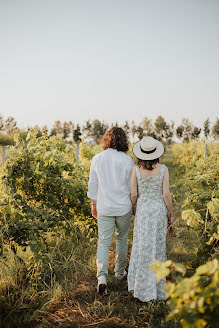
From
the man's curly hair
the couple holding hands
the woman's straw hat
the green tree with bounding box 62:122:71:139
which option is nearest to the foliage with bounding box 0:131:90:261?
the couple holding hands

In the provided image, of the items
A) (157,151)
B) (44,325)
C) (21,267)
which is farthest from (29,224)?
(157,151)

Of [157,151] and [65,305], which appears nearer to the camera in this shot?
[65,305]

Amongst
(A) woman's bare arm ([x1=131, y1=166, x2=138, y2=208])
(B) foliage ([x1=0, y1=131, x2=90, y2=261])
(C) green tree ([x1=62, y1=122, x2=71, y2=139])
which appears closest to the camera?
(B) foliage ([x1=0, y1=131, x2=90, y2=261])

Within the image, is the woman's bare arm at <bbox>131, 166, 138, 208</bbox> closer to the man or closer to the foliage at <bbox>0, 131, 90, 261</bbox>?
the man

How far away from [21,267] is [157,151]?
193 cm

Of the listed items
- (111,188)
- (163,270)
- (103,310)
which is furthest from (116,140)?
(163,270)

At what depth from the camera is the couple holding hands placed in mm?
2906

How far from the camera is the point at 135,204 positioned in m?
3.21

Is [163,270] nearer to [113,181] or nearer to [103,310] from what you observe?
[103,310]

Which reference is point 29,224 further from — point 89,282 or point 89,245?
point 89,245

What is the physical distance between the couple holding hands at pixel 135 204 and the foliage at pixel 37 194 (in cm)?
61

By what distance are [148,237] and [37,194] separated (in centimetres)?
169

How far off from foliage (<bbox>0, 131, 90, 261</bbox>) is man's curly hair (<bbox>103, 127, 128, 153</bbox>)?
0.86 metres

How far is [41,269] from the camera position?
318 centimetres
